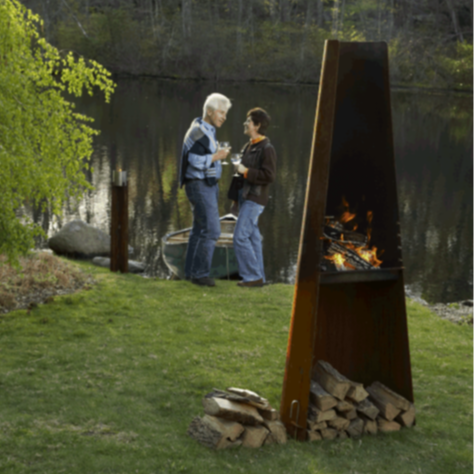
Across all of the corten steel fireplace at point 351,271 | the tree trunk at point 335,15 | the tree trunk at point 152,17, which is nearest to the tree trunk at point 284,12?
the tree trunk at point 335,15

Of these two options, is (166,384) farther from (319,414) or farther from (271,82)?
(271,82)

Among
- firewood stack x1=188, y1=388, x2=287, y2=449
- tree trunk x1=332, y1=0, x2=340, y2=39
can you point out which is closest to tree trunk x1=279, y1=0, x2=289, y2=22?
tree trunk x1=332, y1=0, x2=340, y2=39

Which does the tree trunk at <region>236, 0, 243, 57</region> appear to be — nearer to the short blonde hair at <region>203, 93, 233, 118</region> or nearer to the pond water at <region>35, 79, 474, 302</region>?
the pond water at <region>35, 79, 474, 302</region>

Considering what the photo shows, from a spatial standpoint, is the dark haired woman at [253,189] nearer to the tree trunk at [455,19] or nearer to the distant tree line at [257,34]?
the distant tree line at [257,34]

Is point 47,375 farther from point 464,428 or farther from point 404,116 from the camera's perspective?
point 404,116

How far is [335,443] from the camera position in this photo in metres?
4.92

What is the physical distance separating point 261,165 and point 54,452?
4857 mm

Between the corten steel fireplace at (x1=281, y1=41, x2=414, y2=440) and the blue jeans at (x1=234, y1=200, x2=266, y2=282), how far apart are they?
316 centimetres

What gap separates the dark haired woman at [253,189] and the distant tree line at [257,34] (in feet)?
127

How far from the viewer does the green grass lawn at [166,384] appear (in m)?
4.38

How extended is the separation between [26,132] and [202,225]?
2642 millimetres

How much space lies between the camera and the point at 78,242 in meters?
12.0

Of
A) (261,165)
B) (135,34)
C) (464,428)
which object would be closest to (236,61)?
(135,34)

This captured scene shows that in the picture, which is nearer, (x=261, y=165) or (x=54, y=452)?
(x=54, y=452)
